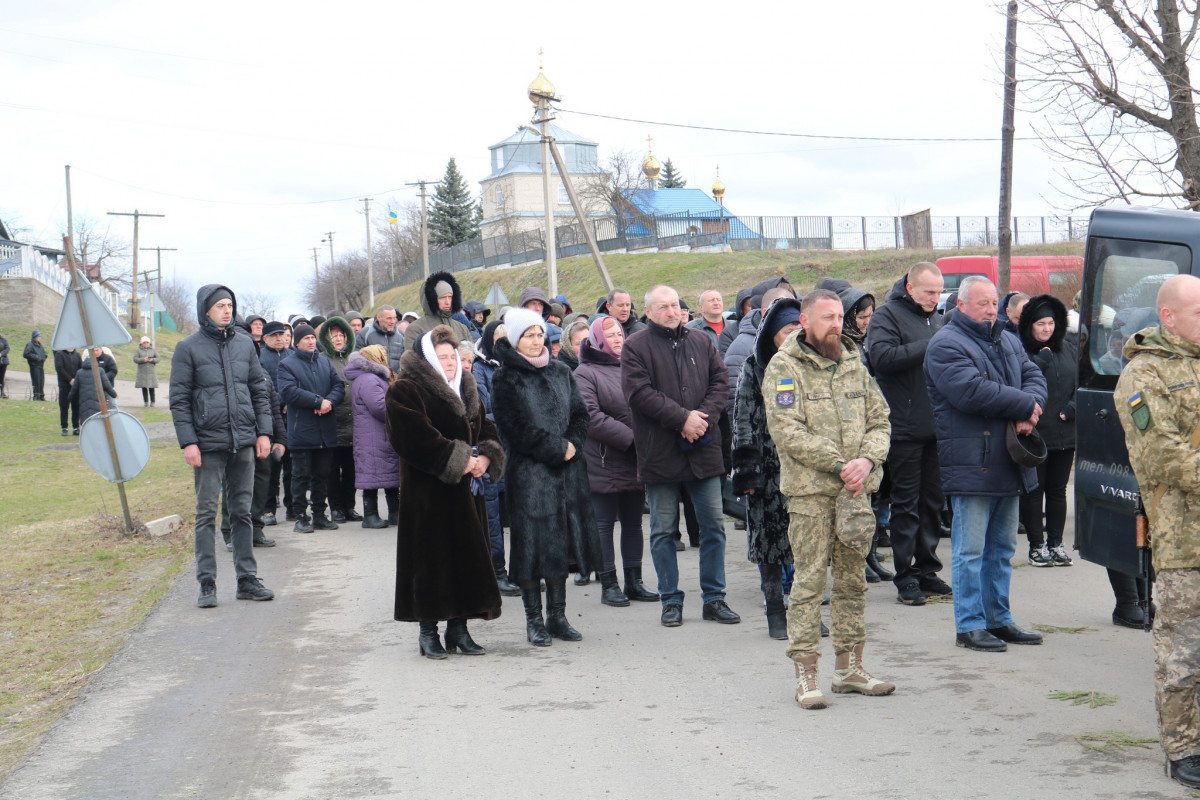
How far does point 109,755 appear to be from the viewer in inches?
208

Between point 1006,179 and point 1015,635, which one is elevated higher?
point 1006,179

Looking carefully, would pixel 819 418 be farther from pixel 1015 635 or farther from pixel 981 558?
pixel 1015 635

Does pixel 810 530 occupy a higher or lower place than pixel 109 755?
higher

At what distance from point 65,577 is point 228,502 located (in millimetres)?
2624

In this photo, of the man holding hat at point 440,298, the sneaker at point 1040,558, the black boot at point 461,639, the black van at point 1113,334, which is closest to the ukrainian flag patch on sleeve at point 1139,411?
the black van at point 1113,334

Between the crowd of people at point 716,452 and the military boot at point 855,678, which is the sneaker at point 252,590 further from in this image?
the military boot at point 855,678

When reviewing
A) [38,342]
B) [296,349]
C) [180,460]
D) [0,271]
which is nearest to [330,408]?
[296,349]

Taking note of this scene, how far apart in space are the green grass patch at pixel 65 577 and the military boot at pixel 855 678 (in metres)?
3.81

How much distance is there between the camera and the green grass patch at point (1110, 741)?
4891 mm

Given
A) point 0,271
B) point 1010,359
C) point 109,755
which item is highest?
point 0,271

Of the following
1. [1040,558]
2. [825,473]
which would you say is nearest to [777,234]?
[1040,558]

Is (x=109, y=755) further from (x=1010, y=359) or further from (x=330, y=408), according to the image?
(x=330, y=408)

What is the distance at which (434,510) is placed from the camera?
711 centimetres

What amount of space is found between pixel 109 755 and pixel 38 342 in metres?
30.1
